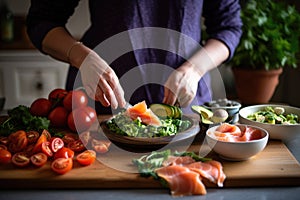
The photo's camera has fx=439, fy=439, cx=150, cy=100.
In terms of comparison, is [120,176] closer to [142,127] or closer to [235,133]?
[142,127]

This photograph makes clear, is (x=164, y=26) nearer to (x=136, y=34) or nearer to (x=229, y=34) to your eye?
(x=136, y=34)

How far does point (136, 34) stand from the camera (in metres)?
1.51

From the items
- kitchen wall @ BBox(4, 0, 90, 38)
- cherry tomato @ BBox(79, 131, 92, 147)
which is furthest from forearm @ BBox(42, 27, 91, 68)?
kitchen wall @ BBox(4, 0, 90, 38)

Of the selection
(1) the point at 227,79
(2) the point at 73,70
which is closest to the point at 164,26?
(2) the point at 73,70

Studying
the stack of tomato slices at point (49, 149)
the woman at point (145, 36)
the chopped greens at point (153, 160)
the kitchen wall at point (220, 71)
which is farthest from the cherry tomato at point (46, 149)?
the kitchen wall at point (220, 71)

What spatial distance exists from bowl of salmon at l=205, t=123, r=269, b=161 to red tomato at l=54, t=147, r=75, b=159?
36 cm

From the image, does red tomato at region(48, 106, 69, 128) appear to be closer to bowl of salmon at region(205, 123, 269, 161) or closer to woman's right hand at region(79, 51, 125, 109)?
woman's right hand at region(79, 51, 125, 109)

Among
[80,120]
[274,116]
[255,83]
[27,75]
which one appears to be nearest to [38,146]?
[80,120]

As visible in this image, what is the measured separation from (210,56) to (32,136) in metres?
0.65

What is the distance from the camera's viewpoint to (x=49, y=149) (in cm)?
116

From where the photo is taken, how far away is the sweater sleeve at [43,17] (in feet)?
4.85

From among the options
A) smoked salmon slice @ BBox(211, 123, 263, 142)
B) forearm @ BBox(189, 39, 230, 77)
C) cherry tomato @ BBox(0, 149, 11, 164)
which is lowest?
cherry tomato @ BBox(0, 149, 11, 164)

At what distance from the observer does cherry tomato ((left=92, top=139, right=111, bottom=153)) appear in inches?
46.9

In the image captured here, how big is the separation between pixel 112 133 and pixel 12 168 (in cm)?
28
